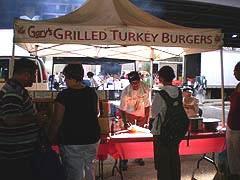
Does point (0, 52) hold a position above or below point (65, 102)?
above

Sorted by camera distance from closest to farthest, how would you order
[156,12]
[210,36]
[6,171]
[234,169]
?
1. [6,171]
2. [234,169]
3. [210,36]
4. [156,12]

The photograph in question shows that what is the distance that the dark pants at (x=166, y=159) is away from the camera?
11.5ft

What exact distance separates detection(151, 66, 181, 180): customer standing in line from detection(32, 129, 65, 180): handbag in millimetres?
1175

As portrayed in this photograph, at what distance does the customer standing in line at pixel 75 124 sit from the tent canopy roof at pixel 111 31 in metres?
0.99

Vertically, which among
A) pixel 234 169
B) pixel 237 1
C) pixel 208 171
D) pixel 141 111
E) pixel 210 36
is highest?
pixel 237 1

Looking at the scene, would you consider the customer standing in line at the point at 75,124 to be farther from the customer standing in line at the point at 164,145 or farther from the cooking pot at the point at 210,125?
the cooking pot at the point at 210,125

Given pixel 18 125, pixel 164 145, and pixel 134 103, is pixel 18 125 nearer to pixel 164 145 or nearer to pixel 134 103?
pixel 164 145

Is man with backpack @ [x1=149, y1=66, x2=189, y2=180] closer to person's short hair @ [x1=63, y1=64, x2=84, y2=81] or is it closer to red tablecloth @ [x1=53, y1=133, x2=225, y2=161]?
red tablecloth @ [x1=53, y1=133, x2=225, y2=161]

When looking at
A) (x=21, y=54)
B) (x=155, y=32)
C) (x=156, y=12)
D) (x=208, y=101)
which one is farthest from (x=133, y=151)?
(x=208, y=101)

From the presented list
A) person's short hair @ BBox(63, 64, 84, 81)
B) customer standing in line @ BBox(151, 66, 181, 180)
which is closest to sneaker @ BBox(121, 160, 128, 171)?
customer standing in line @ BBox(151, 66, 181, 180)

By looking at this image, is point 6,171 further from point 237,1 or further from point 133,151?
point 237,1

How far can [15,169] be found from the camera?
108 inches

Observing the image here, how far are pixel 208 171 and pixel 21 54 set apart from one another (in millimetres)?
5732

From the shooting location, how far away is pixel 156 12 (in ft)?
47.3
